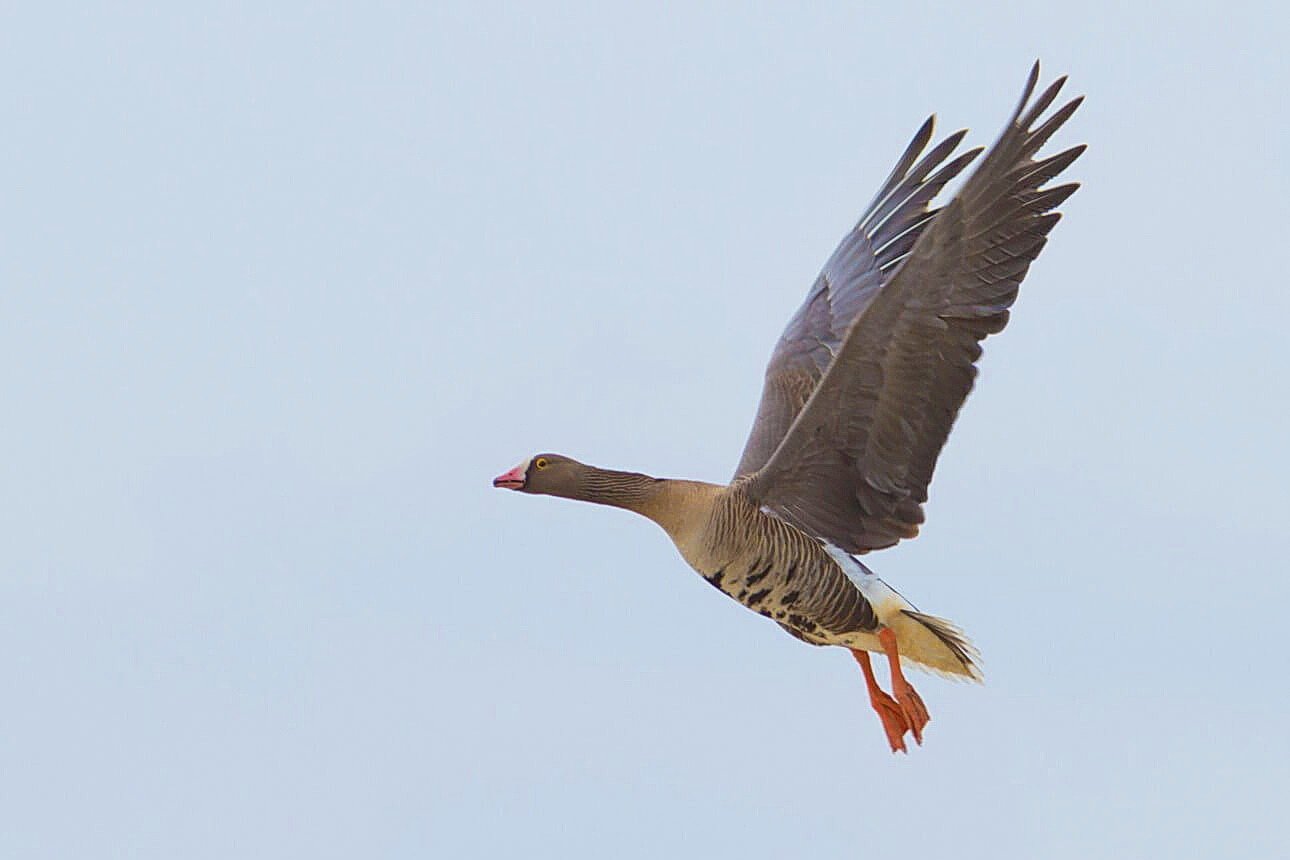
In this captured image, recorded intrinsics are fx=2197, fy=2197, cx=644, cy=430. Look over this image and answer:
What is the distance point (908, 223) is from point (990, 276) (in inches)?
130

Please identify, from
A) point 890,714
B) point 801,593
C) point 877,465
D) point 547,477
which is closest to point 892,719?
point 890,714

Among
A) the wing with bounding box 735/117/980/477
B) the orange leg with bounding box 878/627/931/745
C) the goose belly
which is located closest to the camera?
the goose belly

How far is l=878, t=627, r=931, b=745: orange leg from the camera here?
1375 centimetres

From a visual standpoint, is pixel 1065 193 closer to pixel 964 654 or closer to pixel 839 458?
pixel 839 458

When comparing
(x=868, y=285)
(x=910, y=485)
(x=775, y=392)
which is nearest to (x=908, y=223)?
(x=868, y=285)

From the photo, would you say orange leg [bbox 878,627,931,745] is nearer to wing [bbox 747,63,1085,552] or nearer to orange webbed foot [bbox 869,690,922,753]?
orange webbed foot [bbox 869,690,922,753]

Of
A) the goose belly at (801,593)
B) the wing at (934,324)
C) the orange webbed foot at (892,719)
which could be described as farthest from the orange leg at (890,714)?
the wing at (934,324)

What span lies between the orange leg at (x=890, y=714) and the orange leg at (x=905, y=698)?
0.04 meters

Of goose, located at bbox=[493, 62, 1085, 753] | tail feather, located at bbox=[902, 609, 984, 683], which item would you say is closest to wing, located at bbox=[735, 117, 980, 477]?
goose, located at bbox=[493, 62, 1085, 753]

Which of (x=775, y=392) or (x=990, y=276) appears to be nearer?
(x=990, y=276)

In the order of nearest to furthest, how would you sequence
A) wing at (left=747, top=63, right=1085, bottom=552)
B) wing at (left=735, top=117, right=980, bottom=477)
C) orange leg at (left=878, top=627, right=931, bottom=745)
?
wing at (left=747, top=63, right=1085, bottom=552)
orange leg at (left=878, top=627, right=931, bottom=745)
wing at (left=735, top=117, right=980, bottom=477)

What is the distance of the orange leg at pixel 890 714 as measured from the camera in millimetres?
13766

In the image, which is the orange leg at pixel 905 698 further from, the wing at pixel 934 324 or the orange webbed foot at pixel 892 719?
the wing at pixel 934 324

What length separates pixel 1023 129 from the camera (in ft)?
39.9
